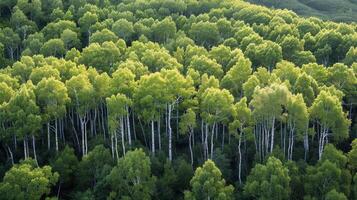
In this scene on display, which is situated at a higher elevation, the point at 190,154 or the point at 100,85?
the point at 100,85

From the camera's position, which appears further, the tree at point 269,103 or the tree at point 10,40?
the tree at point 10,40

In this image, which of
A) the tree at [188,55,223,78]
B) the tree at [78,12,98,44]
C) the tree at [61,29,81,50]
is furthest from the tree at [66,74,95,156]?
the tree at [78,12,98,44]

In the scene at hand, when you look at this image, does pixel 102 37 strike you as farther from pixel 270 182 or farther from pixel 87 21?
pixel 270 182

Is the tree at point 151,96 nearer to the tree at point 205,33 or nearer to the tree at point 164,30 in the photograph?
the tree at point 205,33

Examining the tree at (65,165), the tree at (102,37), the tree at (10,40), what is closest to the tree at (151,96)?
the tree at (65,165)

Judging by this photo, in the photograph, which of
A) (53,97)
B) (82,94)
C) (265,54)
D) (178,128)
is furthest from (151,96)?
(265,54)

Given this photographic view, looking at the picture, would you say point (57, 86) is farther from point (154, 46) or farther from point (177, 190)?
point (154, 46)

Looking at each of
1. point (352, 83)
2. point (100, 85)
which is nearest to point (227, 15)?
point (352, 83)
